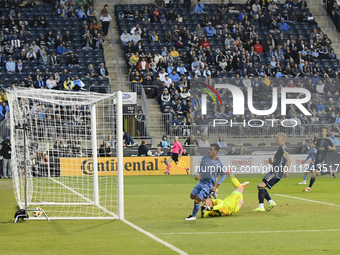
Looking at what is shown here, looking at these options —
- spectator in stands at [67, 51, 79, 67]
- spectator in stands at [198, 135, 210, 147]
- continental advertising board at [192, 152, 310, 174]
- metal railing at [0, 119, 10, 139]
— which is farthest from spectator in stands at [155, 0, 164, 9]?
metal railing at [0, 119, 10, 139]

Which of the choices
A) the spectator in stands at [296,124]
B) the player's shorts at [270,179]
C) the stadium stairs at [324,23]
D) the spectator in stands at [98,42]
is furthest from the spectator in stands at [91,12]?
the player's shorts at [270,179]

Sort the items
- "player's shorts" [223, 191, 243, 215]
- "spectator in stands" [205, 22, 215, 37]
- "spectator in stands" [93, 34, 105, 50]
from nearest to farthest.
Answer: "player's shorts" [223, 191, 243, 215] < "spectator in stands" [93, 34, 105, 50] < "spectator in stands" [205, 22, 215, 37]

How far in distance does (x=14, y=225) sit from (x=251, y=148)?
55.4 ft

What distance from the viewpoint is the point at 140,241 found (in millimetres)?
8383

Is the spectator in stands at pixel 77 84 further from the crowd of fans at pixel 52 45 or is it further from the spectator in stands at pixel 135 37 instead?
the spectator in stands at pixel 135 37

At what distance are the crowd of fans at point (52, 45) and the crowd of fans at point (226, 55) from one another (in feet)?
6.91

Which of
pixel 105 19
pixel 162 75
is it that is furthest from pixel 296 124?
pixel 105 19

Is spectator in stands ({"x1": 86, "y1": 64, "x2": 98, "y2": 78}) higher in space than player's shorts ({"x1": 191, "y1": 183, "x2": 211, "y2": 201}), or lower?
higher

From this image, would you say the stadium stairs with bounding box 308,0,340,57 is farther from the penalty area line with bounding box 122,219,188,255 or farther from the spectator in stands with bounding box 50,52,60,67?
the penalty area line with bounding box 122,219,188,255

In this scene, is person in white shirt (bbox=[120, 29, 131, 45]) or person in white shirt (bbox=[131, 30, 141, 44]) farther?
person in white shirt (bbox=[131, 30, 141, 44])

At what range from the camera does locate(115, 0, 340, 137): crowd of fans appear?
27.9m

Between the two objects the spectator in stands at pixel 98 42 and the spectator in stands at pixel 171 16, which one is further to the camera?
the spectator in stands at pixel 171 16

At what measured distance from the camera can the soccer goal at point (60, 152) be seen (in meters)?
11.3

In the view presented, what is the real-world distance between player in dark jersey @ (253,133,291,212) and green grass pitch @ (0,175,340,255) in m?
0.30
